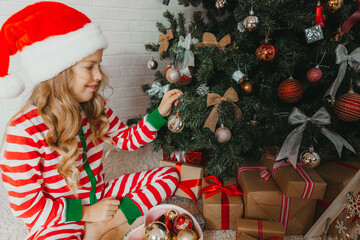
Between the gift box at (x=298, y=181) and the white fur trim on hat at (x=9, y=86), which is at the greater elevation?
the white fur trim on hat at (x=9, y=86)

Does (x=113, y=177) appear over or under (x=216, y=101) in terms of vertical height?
under

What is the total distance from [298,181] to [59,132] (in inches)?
33.0

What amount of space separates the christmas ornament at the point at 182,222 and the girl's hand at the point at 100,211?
257mm

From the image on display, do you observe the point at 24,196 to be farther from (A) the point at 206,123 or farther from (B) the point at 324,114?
(B) the point at 324,114

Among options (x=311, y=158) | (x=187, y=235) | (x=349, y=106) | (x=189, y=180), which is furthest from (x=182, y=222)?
(x=349, y=106)

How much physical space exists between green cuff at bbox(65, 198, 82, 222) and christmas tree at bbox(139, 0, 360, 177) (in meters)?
0.44

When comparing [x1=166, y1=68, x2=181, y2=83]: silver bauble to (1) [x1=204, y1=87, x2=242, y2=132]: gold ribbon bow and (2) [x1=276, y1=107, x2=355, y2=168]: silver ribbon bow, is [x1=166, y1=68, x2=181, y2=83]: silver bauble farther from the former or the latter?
(2) [x1=276, y1=107, x2=355, y2=168]: silver ribbon bow

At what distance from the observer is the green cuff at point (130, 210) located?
939 mm

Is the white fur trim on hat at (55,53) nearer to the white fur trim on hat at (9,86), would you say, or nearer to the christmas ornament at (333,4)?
the white fur trim on hat at (9,86)

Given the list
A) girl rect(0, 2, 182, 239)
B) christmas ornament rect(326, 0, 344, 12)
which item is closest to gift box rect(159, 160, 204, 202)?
girl rect(0, 2, 182, 239)

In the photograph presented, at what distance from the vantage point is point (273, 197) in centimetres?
88

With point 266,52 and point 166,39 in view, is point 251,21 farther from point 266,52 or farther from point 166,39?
point 166,39

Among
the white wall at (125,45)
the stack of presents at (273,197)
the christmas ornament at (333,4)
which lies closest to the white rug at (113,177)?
the stack of presents at (273,197)

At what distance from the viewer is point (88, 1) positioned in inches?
50.0
